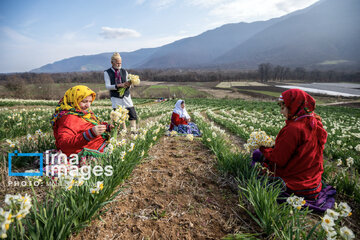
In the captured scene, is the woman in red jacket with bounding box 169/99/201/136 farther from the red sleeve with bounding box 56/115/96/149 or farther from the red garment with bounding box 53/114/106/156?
the red sleeve with bounding box 56/115/96/149

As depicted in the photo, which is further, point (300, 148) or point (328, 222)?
point (300, 148)

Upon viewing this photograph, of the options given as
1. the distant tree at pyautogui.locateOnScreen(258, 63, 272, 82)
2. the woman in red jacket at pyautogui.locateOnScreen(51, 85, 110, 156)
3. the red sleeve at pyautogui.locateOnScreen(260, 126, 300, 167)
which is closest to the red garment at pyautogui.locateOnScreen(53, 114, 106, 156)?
the woman in red jacket at pyautogui.locateOnScreen(51, 85, 110, 156)

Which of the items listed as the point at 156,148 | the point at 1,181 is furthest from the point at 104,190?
the point at 156,148

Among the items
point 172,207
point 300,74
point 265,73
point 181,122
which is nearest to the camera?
point 172,207

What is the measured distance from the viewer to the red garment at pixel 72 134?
98.0 inches

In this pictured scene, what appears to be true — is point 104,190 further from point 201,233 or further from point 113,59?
point 113,59

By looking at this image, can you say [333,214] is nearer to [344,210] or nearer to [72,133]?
[344,210]

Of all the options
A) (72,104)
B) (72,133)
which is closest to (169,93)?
(72,104)

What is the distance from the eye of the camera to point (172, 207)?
2209mm

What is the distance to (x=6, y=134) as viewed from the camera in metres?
4.59

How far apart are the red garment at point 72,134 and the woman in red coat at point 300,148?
285 cm

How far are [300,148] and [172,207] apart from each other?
201 centimetres

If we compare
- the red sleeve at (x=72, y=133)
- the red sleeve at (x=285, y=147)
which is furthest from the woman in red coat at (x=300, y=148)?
the red sleeve at (x=72, y=133)

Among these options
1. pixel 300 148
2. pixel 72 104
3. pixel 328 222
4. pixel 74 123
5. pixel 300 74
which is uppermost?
pixel 300 74
